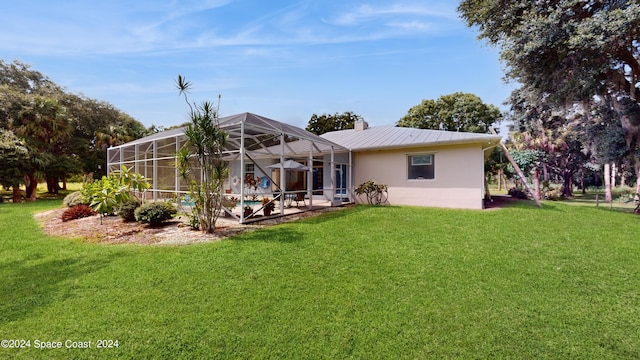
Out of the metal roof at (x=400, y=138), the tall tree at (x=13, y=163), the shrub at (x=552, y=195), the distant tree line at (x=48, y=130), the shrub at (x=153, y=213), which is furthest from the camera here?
the shrub at (x=552, y=195)

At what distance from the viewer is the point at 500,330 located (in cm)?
300

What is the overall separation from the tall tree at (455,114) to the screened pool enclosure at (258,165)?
17.2 m

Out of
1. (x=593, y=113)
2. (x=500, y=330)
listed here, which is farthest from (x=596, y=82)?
(x=500, y=330)

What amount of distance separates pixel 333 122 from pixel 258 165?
2006 centimetres

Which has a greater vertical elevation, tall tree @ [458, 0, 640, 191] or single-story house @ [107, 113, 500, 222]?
tall tree @ [458, 0, 640, 191]

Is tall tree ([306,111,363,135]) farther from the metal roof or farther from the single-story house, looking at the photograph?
the single-story house

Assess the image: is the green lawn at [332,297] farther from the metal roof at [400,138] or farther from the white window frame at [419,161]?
the white window frame at [419,161]

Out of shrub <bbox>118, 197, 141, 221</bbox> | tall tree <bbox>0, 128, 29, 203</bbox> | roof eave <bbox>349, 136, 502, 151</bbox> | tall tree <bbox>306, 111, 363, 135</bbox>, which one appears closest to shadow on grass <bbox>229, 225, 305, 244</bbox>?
shrub <bbox>118, 197, 141, 221</bbox>

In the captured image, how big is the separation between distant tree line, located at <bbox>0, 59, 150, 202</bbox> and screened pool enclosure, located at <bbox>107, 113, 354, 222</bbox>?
20.1ft

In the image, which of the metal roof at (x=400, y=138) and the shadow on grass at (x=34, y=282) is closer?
the shadow on grass at (x=34, y=282)

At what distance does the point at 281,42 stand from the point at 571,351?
10.6 meters

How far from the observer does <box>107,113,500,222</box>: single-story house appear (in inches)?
430

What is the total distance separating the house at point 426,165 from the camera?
11.4 m

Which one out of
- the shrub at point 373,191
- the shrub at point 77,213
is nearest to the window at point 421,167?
the shrub at point 373,191
